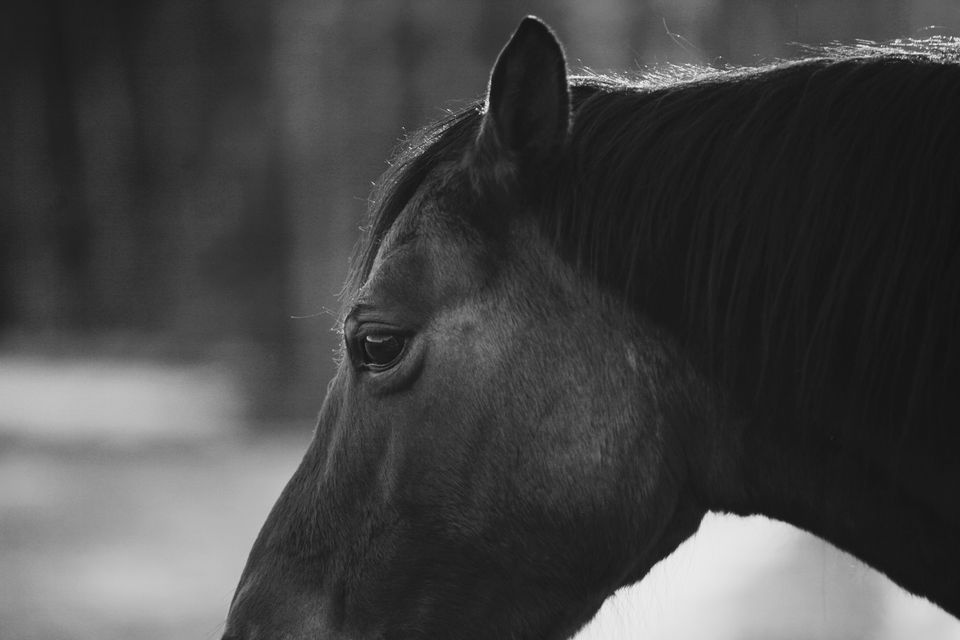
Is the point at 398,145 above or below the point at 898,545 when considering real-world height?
above

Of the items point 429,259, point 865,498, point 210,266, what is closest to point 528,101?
point 429,259

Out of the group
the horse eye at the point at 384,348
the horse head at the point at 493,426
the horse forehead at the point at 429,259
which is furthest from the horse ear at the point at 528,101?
the horse eye at the point at 384,348

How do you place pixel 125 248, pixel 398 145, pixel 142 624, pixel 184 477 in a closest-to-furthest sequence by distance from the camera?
1. pixel 398 145
2. pixel 142 624
3. pixel 184 477
4. pixel 125 248

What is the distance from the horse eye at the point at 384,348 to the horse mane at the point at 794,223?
0.85ft

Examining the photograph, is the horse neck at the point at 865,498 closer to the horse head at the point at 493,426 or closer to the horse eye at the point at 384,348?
the horse head at the point at 493,426

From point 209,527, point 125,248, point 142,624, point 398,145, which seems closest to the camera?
point 398,145

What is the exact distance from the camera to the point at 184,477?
9.27 metres

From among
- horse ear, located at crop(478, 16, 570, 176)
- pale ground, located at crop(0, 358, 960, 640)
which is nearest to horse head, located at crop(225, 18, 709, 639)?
horse ear, located at crop(478, 16, 570, 176)

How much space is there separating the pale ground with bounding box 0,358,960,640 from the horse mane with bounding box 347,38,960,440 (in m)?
0.55

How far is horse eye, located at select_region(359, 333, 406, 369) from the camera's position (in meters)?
1.51

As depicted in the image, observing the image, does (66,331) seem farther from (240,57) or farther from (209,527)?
(209,527)

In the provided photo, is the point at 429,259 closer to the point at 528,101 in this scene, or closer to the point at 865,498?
the point at 528,101

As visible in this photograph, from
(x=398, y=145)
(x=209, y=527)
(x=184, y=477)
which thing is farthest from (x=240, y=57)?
(x=398, y=145)

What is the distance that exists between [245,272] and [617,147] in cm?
1363
